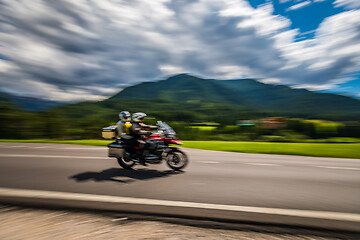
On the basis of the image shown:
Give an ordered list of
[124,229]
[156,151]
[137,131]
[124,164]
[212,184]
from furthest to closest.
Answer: [124,164] → [156,151] → [137,131] → [212,184] → [124,229]

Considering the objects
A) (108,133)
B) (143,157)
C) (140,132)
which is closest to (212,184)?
(143,157)

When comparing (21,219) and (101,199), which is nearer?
(21,219)

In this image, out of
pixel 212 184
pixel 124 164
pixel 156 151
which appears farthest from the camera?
pixel 124 164

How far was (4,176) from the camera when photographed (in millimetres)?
5230

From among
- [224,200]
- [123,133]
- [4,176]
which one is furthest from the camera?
[123,133]

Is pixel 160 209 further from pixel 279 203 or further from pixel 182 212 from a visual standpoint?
pixel 279 203

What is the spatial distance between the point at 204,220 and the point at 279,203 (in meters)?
1.51

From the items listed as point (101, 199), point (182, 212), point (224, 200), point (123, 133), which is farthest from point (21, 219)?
point (123, 133)

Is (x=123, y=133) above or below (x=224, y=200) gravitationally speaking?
above

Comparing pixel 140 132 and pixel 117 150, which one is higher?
pixel 140 132

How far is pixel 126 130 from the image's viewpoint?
5992mm

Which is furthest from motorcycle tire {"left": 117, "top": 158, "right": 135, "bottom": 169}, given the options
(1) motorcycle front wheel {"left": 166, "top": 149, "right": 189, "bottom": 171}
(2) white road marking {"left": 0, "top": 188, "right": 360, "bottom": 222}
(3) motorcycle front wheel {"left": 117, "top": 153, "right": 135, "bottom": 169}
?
(2) white road marking {"left": 0, "top": 188, "right": 360, "bottom": 222}

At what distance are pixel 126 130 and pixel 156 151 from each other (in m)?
1.05

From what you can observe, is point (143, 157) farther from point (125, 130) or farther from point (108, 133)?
point (108, 133)
